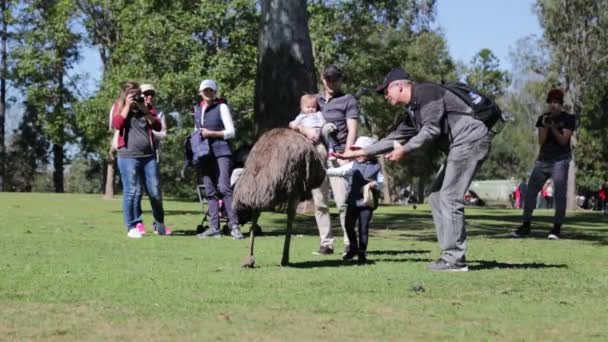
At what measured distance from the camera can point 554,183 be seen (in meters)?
15.0

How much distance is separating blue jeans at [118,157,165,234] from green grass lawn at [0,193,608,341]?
46.4 inches

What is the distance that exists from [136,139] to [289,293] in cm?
693

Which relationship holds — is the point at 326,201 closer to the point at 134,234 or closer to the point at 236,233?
the point at 236,233

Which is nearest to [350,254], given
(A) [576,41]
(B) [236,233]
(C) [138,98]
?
(B) [236,233]

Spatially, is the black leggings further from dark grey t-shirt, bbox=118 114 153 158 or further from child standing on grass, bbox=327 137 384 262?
dark grey t-shirt, bbox=118 114 153 158

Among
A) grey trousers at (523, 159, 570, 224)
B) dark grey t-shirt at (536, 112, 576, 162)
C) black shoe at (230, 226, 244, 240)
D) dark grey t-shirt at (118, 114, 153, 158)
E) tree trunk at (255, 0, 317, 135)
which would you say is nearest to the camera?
black shoe at (230, 226, 244, 240)

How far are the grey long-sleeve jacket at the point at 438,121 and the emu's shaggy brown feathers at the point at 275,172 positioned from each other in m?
0.65

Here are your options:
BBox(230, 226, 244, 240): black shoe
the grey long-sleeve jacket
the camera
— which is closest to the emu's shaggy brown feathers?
the grey long-sleeve jacket

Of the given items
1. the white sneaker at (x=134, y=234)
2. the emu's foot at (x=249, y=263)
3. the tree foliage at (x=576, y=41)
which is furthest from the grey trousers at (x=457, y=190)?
the tree foliage at (x=576, y=41)

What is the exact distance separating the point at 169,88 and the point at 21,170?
5338 centimetres

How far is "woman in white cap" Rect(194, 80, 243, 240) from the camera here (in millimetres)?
13805

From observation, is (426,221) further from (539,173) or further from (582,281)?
(582,281)

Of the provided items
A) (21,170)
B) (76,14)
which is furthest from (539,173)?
(21,170)

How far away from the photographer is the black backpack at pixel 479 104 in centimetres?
930
